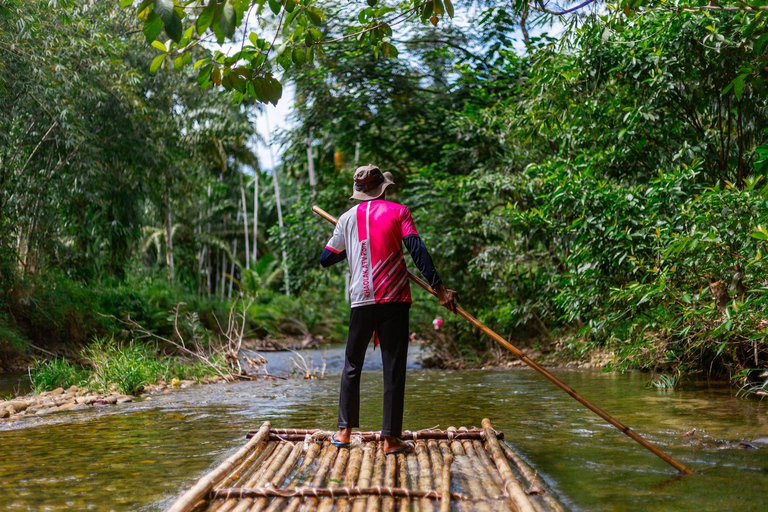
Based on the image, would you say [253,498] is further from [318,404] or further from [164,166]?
[164,166]

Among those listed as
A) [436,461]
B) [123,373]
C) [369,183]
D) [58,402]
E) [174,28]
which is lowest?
[58,402]

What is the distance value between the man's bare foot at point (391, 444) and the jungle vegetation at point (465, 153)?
196cm

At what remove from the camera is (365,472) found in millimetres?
3322

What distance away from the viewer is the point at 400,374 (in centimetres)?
400

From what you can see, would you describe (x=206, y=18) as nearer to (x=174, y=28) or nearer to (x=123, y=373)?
(x=174, y=28)

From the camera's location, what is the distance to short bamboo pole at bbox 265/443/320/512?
2.78 m

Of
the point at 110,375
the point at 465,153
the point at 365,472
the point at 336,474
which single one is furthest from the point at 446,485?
the point at 465,153

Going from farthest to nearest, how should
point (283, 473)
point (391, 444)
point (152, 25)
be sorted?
1. point (391, 444)
2. point (283, 473)
3. point (152, 25)

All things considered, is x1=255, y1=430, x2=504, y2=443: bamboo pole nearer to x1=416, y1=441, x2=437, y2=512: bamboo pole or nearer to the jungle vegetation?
x1=416, y1=441, x2=437, y2=512: bamboo pole

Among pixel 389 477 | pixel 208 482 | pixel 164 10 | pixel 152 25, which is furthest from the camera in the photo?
pixel 389 477

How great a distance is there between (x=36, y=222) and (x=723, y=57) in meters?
11.1

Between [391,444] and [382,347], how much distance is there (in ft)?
1.83

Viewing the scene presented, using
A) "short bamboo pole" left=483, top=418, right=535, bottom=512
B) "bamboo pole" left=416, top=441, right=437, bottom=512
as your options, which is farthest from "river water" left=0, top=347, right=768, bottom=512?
"bamboo pole" left=416, top=441, right=437, bottom=512

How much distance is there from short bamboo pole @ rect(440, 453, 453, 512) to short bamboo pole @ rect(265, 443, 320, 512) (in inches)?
25.6
